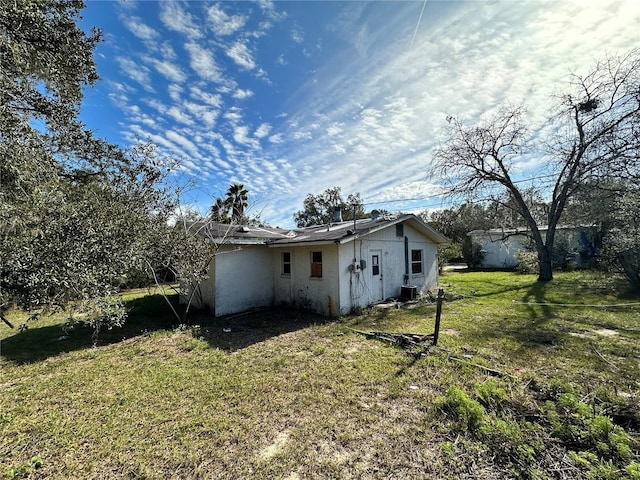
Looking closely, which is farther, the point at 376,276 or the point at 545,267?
the point at 545,267

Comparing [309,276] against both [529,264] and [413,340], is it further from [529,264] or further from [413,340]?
[529,264]

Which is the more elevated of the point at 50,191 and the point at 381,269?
the point at 50,191

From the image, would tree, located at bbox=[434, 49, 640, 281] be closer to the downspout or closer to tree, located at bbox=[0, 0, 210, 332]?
the downspout

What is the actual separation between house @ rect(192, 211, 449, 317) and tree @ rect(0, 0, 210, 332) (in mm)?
4194

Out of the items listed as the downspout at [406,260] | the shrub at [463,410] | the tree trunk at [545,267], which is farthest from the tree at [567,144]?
the shrub at [463,410]

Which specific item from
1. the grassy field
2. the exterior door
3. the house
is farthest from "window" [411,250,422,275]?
the grassy field

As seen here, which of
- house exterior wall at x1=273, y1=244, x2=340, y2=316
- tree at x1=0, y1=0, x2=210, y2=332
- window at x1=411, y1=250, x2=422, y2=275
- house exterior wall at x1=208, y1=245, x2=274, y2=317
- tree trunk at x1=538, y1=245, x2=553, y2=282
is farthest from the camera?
tree trunk at x1=538, y1=245, x2=553, y2=282

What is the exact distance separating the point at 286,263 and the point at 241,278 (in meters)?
1.80

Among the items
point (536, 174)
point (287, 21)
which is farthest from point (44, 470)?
point (536, 174)

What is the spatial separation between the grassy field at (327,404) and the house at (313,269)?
6.78 feet

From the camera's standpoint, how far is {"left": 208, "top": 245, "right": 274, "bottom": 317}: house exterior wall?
31.2 ft

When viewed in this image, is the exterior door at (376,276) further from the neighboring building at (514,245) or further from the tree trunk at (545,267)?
the neighboring building at (514,245)

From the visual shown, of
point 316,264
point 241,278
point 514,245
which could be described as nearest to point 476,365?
point 316,264

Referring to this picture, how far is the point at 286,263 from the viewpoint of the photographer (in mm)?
10766
